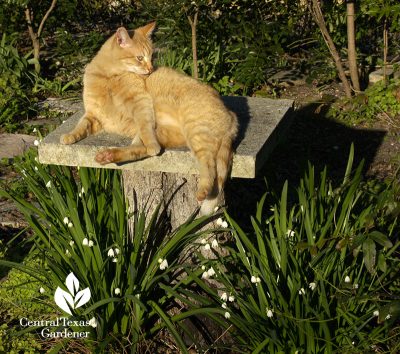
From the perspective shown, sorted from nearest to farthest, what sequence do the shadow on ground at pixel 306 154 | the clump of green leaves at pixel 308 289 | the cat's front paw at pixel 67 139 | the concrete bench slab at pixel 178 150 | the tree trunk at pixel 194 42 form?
the clump of green leaves at pixel 308 289 < the concrete bench slab at pixel 178 150 < the cat's front paw at pixel 67 139 < the shadow on ground at pixel 306 154 < the tree trunk at pixel 194 42

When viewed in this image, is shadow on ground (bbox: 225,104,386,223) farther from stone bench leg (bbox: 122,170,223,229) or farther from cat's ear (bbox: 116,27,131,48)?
cat's ear (bbox: 116,27,131,48)

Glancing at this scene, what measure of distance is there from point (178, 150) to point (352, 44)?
3485 millimetres

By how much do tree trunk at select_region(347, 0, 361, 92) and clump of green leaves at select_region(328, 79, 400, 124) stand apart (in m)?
0.16

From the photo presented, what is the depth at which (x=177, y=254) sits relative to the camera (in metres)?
3.94

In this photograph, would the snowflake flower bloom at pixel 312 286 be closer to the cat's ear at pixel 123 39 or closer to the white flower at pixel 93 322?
the white flower at pixel 93 322

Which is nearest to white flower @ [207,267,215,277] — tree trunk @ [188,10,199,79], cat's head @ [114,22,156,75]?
cat's head @ [114,22,156,75]

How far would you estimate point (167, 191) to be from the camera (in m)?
4.05

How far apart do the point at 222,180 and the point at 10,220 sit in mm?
2067

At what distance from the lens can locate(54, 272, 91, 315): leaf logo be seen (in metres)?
3.61

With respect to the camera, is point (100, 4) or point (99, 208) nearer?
point (99, 208)

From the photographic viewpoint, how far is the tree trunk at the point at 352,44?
6.64 meters

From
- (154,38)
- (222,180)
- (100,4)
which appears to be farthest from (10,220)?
(100,4)

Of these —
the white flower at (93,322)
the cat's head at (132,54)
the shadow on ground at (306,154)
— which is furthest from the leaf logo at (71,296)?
the shadow on ground at (306,154)

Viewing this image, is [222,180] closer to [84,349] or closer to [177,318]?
[177,318]
